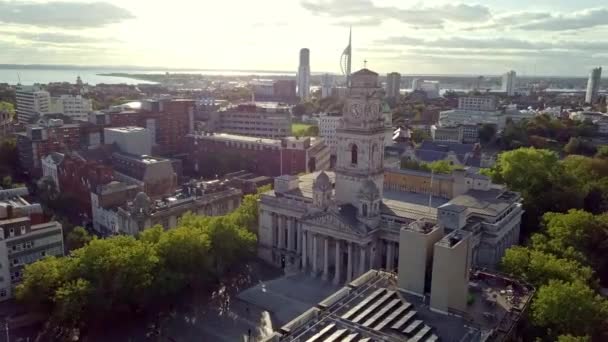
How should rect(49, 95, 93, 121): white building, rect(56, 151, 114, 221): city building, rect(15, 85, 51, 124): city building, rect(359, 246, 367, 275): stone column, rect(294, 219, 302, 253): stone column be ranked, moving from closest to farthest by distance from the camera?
rect(359, 246, 367, 275): stone column, rect(294, 219, 302, 253): stone column, rect(56, 151, 114, 221): city building, rect(15, 85, 51, 124): city building, rect(49, 95, 93, 121): white building

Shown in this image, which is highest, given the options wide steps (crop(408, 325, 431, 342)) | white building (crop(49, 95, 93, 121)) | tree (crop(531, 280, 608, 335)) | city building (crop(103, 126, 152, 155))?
white building (crop(49, 95, 93, 121))

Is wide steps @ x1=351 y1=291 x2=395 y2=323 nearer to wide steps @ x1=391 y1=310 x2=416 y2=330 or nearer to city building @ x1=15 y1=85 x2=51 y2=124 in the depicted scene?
wide steps @ x1=391 y1=310 x2=416 y2=330

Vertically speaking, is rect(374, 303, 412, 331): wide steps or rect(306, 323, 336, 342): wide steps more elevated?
rect(306, 323, 336, 342): wide steps

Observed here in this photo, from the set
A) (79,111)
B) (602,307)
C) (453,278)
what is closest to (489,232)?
(602,307)

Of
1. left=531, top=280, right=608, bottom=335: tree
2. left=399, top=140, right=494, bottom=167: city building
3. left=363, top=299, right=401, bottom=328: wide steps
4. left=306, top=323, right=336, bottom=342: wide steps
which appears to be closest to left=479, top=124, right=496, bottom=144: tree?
left=399, top=140, right=494, bottom=167: city building

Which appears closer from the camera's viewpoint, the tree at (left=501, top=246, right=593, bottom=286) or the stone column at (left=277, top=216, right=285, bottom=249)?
the tree at (left=501, top=246, right=593, bottom=286)

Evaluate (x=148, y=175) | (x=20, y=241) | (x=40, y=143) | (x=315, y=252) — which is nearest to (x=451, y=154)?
(x=315, y=252)
